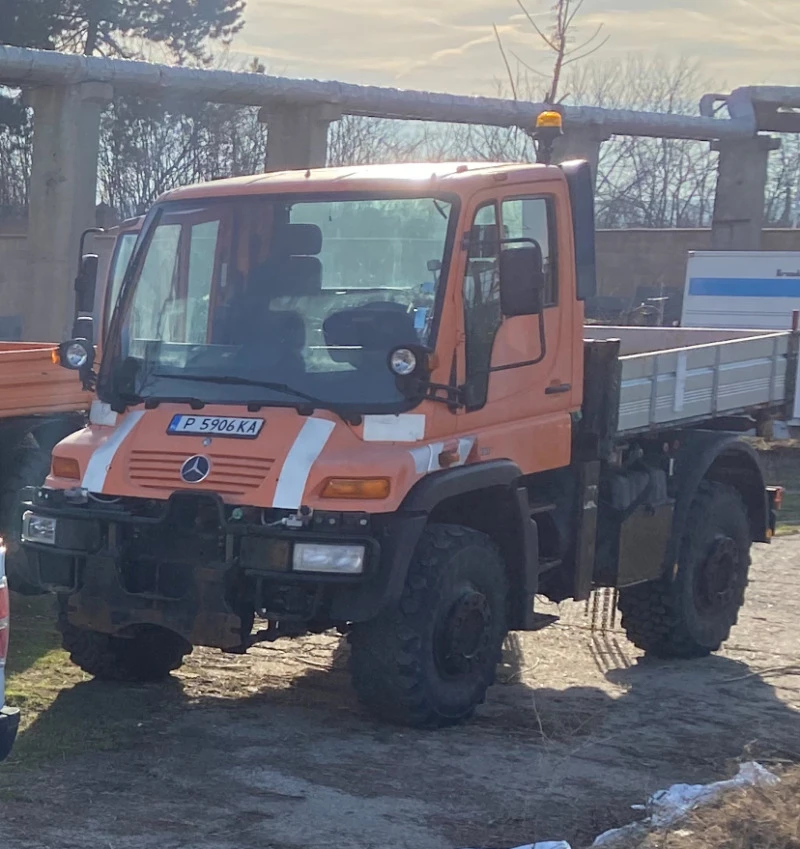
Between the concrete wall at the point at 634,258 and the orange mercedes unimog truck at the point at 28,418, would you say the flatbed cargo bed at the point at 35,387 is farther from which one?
the concrete wall at the point at 634,258

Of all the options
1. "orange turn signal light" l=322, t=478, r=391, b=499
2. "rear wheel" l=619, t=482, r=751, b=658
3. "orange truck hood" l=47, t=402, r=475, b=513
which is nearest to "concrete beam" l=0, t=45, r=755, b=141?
"rear wheel" l=619, t=482, r=751, b=658

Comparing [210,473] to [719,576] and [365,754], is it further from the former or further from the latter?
[719,576]

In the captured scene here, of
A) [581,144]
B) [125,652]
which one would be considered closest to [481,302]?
[125,652]

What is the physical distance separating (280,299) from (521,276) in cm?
113

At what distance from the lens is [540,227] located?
23.0ft

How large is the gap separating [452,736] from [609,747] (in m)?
0.71

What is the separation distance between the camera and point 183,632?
6.19 metres

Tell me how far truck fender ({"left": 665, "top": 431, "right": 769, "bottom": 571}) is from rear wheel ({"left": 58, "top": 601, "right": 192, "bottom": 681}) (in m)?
2.93

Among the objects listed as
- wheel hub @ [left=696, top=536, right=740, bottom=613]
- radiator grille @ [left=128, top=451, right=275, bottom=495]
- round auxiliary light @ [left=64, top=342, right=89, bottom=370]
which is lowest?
wheel hub @ [left=696, top=536, right=740, bottom=613]

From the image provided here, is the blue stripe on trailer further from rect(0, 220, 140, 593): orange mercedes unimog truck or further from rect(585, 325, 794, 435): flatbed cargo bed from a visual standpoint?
rect(0, 220, 140, 593): orange mercedes unimog truck

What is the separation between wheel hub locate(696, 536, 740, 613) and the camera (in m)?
8.66

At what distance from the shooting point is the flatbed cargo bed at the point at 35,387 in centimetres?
909

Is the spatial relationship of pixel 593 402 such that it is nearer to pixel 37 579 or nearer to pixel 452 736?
pixel 452 736

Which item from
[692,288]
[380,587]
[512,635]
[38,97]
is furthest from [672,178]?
[380,587]
